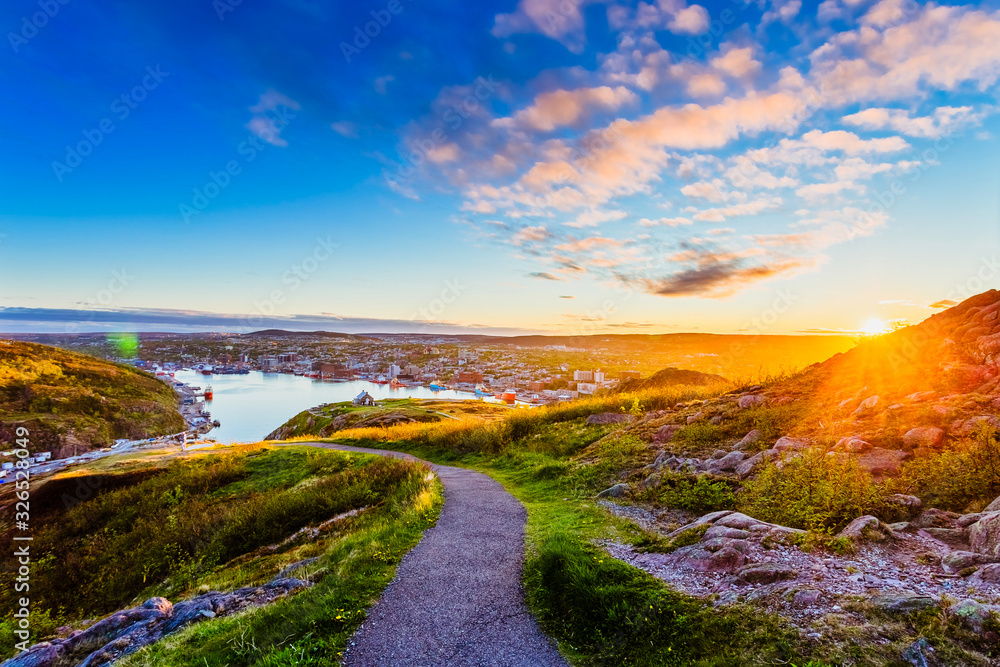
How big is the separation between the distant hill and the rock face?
2310 centimetres

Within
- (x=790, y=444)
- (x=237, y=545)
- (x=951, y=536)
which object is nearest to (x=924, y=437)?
(x=790, y=444)

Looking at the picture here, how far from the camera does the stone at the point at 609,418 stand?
18.8 metres

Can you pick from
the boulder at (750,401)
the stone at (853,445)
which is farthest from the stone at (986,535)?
the boulder at (750,401)

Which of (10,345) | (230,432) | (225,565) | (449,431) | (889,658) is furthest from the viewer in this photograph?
(10,345)

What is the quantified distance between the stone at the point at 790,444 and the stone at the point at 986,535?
391 cm

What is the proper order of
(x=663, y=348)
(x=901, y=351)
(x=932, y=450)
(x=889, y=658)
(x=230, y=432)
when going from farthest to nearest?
1. (x=663, y=348)
2. (x=230, y=432)
3. (x=901, y=351)
4. (x=932, y=450)
5. (x=889, y=658)

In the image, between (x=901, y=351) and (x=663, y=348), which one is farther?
(x=663, y=348)

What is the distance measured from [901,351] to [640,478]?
892cm

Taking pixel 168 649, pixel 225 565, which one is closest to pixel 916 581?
pixel 168 649

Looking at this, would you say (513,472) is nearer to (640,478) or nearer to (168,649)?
(640,478)

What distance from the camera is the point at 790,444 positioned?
983 centimetres

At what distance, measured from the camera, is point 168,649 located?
5.89 metres

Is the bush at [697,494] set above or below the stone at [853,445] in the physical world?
below

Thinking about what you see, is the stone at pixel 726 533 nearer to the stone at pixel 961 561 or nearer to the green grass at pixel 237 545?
the stone at pixel 961 561
